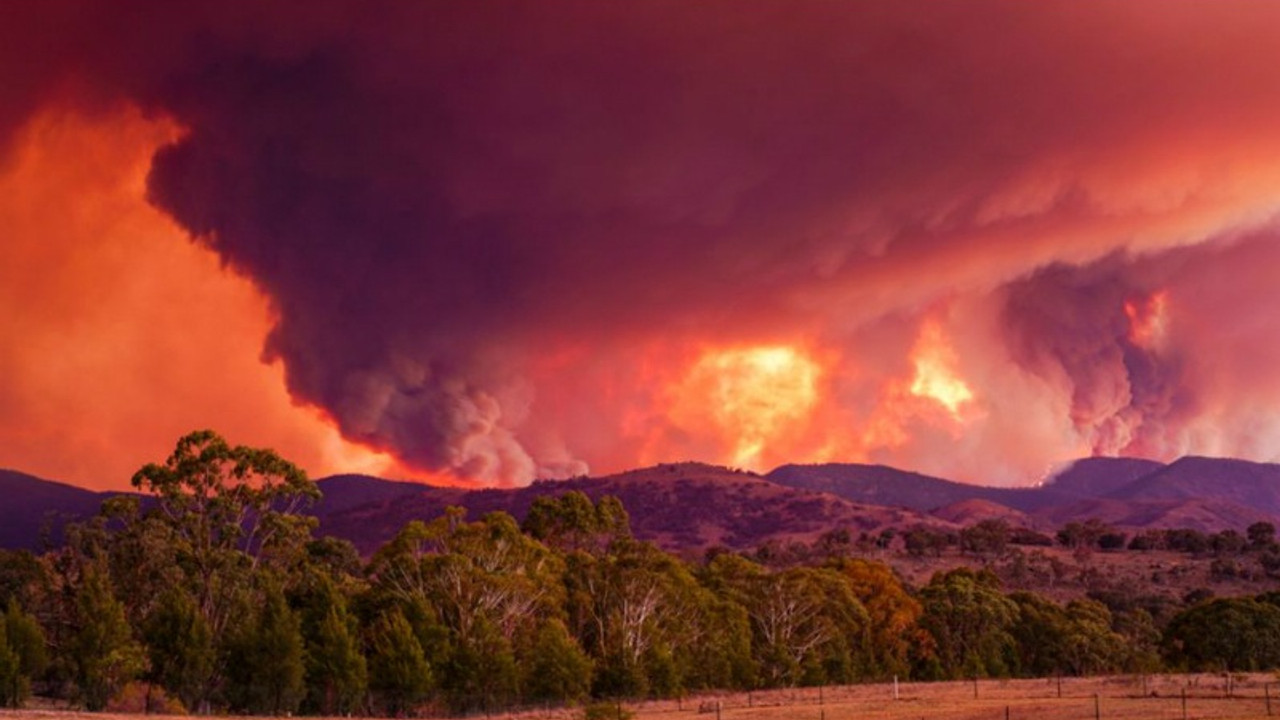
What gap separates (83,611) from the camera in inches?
3573

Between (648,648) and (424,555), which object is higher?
(424,555)

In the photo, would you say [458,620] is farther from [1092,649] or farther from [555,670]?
[1092,649]

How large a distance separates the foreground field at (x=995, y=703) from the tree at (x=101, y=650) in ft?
37.2

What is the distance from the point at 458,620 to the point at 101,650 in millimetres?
31317

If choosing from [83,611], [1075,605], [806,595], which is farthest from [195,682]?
[1075,605]

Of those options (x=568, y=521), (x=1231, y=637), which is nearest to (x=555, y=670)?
(x=568, y=521)

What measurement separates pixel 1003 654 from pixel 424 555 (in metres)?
81.0

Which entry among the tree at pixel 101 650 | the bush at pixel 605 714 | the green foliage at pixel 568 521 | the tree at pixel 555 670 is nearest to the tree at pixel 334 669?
the tree at pixel 101 650

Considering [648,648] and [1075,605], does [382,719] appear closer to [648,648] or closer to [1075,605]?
[648,648]

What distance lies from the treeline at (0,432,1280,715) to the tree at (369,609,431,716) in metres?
0.17

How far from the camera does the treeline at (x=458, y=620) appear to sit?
94000mm

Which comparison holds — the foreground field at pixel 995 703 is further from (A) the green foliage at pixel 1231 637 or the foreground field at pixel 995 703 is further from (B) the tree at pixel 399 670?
(A) the green foliage at pixel 1231 637

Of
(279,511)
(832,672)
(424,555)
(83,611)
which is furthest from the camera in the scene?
(832,672)

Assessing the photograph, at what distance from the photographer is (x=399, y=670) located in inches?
3858
